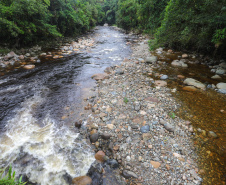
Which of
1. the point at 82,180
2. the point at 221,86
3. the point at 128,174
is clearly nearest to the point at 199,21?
the point at 221,86

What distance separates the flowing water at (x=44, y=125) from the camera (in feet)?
10.1

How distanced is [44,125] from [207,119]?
5432mm

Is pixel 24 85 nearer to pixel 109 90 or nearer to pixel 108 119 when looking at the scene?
pixel 109 90

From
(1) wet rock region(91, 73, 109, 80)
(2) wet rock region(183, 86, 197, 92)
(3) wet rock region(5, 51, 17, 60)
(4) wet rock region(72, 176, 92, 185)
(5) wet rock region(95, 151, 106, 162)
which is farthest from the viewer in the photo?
(3) wet rock region(5, 51, 17, 60)

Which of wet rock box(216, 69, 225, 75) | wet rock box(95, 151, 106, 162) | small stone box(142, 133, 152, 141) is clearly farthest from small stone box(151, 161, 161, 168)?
wet rock box(216, 69, 225, 75)

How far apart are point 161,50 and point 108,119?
10.1 meters

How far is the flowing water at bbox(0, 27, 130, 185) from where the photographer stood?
3.07 metres

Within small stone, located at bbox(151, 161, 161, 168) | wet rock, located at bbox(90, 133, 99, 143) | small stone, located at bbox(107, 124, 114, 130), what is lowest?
wet rock, located at bbox(90, 133, 99, 143)

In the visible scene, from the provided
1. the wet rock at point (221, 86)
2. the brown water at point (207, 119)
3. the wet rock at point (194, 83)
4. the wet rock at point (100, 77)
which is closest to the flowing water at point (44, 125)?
the wet rock at point (100, 77)

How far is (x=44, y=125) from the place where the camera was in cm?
423

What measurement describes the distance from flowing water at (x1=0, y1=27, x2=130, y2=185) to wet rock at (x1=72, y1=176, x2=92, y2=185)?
13 cm

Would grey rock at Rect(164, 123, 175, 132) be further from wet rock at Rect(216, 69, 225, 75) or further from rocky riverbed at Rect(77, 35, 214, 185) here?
wet rock at Rect(216, 69, 225, 75)

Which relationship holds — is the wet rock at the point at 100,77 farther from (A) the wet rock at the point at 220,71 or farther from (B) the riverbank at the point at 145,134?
(A) the wet rock at the point at 220,71

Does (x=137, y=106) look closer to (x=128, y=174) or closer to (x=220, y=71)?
(x=128, y=174)
